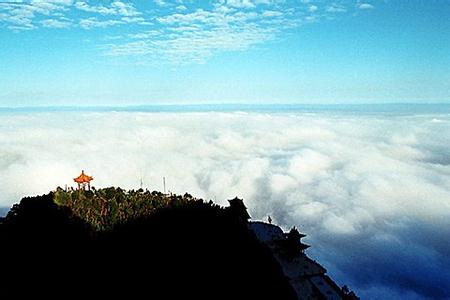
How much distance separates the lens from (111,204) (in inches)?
930

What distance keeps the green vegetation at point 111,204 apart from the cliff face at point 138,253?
10 centimetres

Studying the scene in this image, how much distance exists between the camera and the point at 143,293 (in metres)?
15.1

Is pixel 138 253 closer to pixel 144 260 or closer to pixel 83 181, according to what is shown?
pixel 144 260

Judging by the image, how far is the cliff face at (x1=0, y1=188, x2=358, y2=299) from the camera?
1576 cm

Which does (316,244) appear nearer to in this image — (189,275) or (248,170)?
(248,170)

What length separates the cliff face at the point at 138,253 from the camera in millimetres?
15758

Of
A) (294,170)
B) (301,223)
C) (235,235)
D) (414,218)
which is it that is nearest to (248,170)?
(294,170)

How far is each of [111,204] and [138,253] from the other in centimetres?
744

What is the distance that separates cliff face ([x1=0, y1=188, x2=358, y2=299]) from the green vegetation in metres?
0.10

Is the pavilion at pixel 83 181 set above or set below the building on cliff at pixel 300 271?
above

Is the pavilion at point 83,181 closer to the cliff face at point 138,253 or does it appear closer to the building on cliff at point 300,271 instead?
the cliff face at point 138,253

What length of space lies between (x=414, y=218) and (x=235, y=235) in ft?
451

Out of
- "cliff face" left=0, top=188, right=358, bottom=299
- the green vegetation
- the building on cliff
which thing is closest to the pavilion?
the green vegetation

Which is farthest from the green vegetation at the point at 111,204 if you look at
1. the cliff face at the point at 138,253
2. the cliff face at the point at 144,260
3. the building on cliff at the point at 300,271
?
the building on cliff at the point at 300,271
